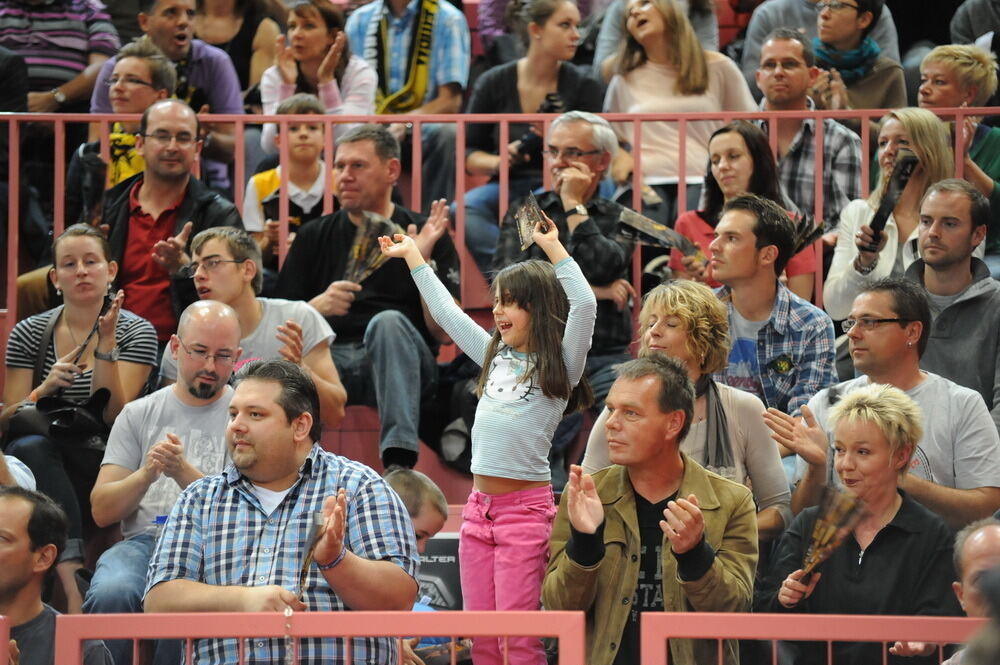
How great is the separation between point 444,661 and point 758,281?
68.0 inches

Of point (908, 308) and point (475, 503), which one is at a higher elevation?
point (908, 308)

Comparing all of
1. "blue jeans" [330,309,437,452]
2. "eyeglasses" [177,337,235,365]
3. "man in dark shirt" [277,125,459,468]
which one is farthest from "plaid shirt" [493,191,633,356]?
"eyeglasses" [177,337,235,365]

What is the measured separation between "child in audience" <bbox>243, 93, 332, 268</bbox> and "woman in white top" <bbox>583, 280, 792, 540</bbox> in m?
2.54

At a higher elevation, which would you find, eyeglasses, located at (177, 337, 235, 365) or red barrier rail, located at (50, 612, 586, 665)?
eyeglasses, located at (177, 337, 235, 365)

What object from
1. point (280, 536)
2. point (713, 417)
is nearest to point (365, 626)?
point (280, 536)

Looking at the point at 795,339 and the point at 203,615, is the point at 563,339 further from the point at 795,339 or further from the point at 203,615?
the point at 203,615

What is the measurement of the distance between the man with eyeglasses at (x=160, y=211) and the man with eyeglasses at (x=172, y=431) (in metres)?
1.00

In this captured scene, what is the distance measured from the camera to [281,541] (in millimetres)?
4168

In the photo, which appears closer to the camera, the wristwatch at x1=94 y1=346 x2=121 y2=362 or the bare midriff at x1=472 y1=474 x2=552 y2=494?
the bare midriff at x1=472 y1=474 x2=552 y2=494

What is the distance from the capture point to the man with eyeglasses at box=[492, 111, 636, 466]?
6.00 metres

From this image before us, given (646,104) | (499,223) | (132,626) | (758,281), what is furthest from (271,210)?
(132,626)

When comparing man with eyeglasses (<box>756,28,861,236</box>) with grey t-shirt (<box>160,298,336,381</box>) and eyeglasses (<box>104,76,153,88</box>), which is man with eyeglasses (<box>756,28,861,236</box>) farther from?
eyeglasses (<box>104,76,153,88</box>)

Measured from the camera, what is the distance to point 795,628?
3.31 meters

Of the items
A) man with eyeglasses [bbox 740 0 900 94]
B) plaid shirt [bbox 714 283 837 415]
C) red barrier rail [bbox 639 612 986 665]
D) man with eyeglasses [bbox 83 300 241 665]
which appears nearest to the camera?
red barrier rail [bbox 639 612 986 665]
